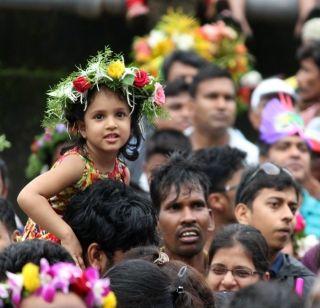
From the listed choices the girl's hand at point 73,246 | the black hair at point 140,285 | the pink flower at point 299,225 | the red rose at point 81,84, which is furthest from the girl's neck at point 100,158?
the pink flower at point 299,225

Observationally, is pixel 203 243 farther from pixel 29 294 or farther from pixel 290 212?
pixel 29 294

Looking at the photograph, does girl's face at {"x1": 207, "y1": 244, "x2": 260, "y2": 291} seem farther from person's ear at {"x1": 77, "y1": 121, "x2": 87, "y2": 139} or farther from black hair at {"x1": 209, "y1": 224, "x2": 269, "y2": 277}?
person's ear at {"x1": 77, "y1": 121, "x2": 87, "y2": 139}

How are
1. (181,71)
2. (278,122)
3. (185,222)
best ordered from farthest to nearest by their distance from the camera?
(181,71) < (278,122) < (185,222)

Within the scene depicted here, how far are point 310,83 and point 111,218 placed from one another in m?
5.72

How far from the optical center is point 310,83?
12.3 m

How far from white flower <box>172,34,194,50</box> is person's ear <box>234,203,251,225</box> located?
14.2ft

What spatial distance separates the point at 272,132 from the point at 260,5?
3456 mm

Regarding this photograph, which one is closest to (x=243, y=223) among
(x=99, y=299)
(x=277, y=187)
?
(x=277, y=187)

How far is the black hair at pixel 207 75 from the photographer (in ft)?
38.8

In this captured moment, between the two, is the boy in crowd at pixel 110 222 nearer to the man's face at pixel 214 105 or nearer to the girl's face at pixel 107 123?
the girl's face at pixel 107 123

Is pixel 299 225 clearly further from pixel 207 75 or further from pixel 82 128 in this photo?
pixel 207 75

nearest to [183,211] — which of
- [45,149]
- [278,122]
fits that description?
[45,149]

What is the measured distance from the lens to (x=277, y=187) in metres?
8.73

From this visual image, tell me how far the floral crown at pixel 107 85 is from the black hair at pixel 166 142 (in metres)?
2.90
